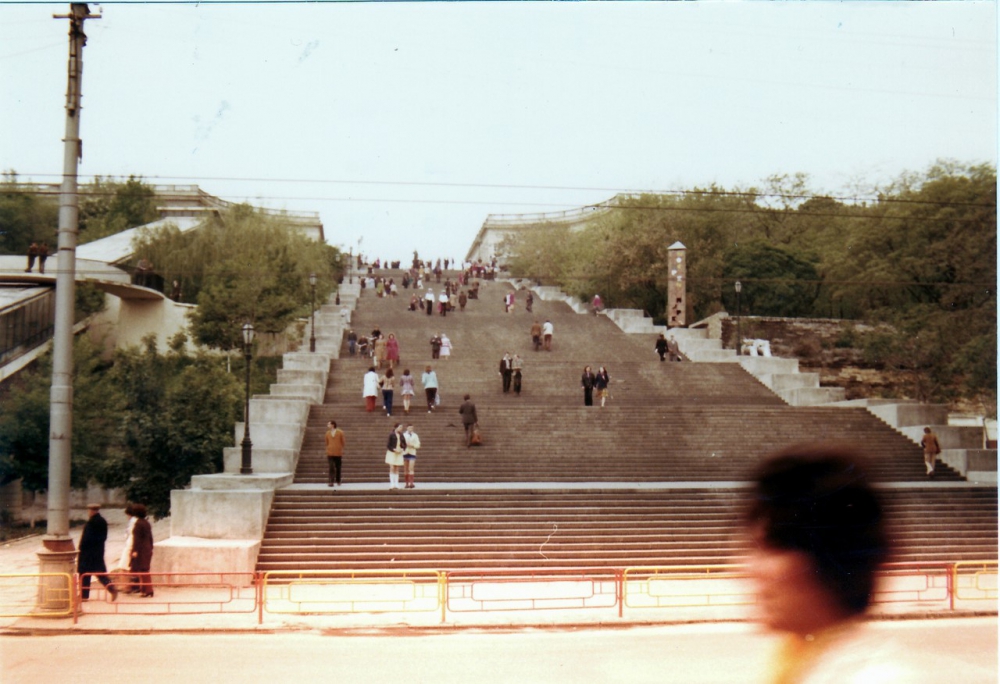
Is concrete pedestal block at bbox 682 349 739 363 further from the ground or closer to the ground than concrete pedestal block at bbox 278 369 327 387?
→ further from the ground

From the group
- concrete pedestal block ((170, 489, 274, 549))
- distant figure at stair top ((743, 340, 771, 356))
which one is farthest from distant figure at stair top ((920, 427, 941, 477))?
concrete pedestal block ((170, 489, 274, 549))

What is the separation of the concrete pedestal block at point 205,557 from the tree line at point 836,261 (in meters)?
14.7

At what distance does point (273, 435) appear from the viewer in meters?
24.2

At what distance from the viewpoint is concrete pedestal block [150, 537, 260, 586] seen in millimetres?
16938

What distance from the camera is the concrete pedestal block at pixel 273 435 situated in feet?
79.0

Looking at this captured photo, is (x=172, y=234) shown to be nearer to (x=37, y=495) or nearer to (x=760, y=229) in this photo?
(x=37, y=495)

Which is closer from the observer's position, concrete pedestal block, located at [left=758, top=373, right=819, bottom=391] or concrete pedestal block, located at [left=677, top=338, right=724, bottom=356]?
concrete pedestal block, located at [left=758, top=373, right=819, bottom=391]

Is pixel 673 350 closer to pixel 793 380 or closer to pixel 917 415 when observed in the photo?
pixel 793 380

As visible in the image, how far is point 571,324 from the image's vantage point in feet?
154

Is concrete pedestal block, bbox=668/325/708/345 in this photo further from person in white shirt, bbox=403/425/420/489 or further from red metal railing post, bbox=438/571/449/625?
red metal railing post, bbox=438/571/449/625

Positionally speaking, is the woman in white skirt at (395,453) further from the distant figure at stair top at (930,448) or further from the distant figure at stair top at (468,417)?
the distant figure at stair top at (930,448)

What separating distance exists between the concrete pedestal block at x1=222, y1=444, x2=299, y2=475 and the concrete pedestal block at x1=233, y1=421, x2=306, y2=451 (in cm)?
84

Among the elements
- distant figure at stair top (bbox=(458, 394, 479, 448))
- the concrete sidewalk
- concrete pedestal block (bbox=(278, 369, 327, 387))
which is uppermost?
concrete pedestal block (bbox=(278, 369, 327, 387))

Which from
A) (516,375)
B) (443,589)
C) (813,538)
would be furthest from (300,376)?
(813,538)
